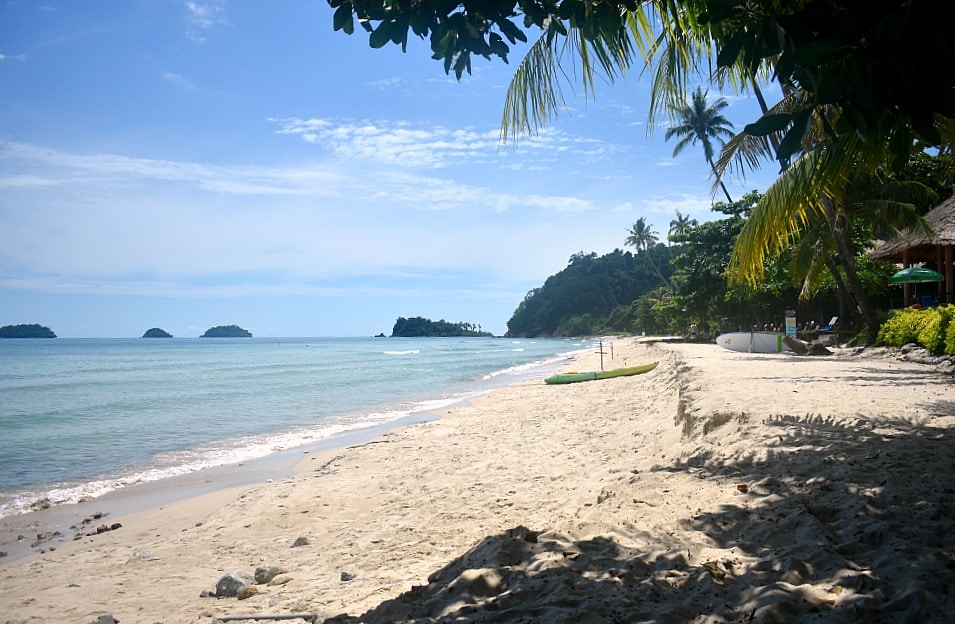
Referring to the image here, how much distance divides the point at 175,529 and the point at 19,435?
8.30 meters

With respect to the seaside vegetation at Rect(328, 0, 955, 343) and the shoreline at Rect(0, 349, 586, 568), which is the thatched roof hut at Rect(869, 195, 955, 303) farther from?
the shoreline at Rect(0, 349, 586, 568)

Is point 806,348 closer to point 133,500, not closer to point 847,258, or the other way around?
point 847,258

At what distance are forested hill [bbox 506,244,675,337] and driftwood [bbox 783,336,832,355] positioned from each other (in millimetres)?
61983

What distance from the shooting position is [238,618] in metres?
3.13

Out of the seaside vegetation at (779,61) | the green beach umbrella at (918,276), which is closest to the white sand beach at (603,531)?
the seaside vegetation at (779,61)

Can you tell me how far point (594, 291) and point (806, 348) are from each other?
83.6 m

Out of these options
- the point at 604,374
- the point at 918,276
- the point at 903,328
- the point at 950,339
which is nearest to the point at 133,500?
the point at 604,374

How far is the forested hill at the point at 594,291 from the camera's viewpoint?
8369 cm

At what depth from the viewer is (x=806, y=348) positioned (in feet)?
46.5

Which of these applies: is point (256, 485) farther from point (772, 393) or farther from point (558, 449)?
point (772, 393)

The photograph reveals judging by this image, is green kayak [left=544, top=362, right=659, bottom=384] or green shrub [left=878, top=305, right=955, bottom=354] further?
green kayak [left=544, top=362, right=659, bottom=384]

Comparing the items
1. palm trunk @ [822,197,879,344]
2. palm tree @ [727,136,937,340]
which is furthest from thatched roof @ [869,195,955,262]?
palm trunk @ [822,197,879,344]

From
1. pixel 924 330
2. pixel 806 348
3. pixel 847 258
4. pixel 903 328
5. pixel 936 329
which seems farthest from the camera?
pixel 806 348

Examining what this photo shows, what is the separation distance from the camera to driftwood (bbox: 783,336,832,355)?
45.2 ft
